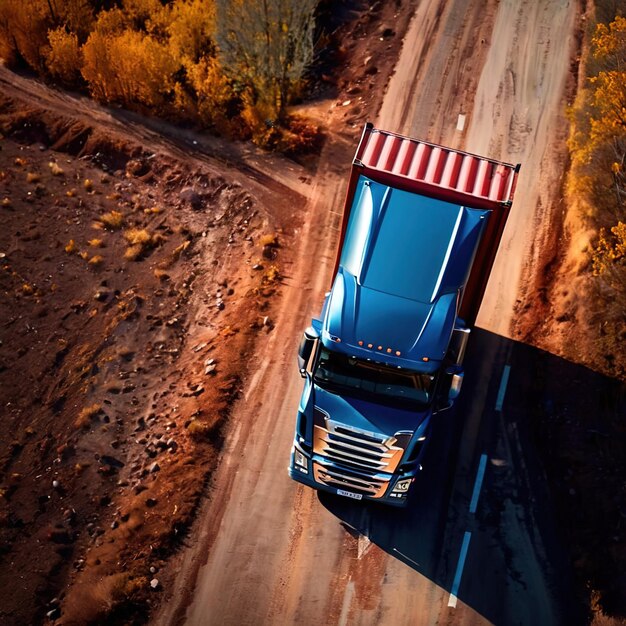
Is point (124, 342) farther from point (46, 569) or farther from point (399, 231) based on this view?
point (399, 231)

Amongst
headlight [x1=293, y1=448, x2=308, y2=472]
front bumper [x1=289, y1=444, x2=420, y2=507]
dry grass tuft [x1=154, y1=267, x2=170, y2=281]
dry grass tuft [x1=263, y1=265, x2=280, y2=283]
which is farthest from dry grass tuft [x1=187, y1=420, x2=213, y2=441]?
dry grass tuft [x1=154, y1=267, x2=170, y2=281]

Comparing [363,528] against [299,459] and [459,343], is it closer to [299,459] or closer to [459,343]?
[299,459]

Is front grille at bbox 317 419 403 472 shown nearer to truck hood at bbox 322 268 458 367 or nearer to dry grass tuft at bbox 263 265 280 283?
truck hood at bbox 322 268 458 367

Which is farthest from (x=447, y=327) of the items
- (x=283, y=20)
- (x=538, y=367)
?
(x=283, y=20)

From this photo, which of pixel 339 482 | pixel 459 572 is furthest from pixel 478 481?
pixel 339 482

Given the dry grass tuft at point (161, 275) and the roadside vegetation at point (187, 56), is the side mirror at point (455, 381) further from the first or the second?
the roadside vegetation at point (187, 56)

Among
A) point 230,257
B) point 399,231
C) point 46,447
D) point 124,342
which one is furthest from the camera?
point 230,257
